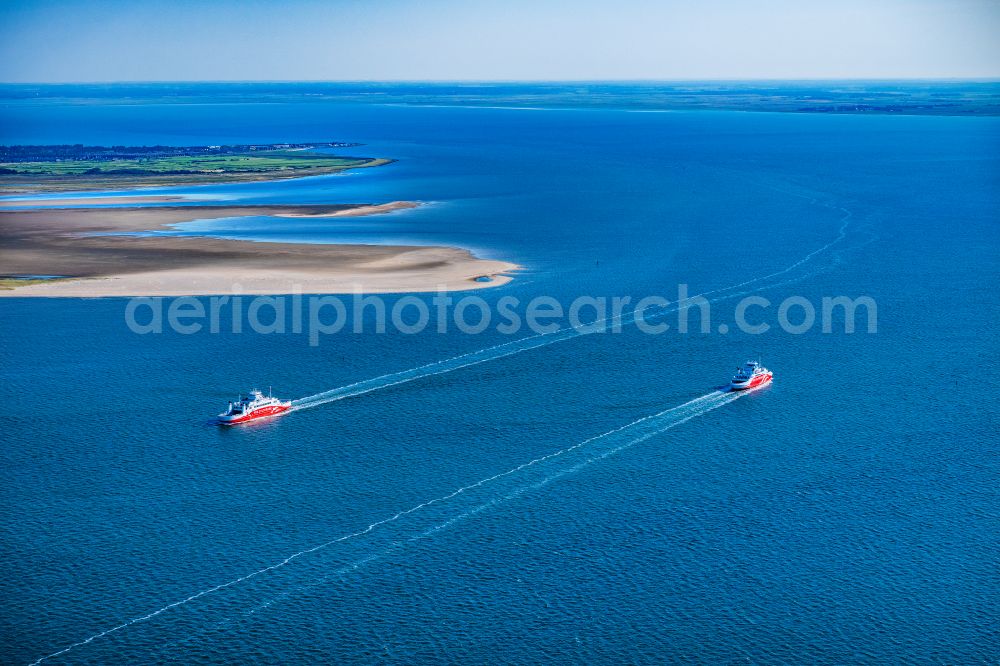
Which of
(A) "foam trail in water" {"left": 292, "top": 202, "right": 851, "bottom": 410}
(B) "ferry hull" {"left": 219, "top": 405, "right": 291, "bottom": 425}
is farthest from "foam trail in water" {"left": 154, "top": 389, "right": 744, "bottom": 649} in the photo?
(B) "ferry hull" {"left": 219, "top": 405, "right": 291, "bottom": 425}

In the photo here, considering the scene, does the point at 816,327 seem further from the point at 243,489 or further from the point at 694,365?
the point at 243,489

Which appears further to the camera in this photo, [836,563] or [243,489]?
[243,489]

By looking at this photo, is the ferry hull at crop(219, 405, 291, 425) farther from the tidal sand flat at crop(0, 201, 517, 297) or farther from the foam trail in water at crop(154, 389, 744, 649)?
the tidal sand flat at crop(0, 201, 517, 297)

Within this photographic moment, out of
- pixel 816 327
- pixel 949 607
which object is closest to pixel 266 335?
pixel 816 327

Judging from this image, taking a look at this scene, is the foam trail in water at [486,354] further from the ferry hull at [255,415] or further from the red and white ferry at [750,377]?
the red and white ferry at [750,377]

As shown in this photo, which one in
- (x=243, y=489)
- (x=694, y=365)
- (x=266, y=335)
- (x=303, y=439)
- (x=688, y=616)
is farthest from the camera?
(x=266, y=335)

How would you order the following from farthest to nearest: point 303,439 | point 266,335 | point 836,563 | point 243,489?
point 266,335
point 303,439
point 243,489
point 836,563

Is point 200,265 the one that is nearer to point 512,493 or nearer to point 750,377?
point 750,377
